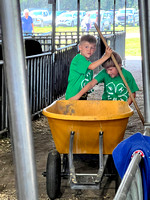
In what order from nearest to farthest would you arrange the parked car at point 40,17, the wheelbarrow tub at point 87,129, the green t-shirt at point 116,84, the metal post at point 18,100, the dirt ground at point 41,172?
the metal post at point 18,100
the wheelbarrow tub at point 87,129
the dirt ground at point 41,172
the green t-shirt at point 116,84
the parked car at point 40,17

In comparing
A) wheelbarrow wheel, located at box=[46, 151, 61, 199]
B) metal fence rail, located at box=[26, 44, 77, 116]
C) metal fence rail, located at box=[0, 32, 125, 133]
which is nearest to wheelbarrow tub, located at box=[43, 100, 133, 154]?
wheelbarrow wheel, located at box=[46, 151, 61, 199]

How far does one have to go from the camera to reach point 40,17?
15.6 m

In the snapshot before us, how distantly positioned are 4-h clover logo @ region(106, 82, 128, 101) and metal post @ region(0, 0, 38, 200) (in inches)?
139

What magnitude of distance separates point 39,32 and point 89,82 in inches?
481

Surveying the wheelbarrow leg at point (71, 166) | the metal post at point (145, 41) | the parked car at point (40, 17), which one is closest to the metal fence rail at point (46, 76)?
the wheelbarrow leg at point (71, 166)

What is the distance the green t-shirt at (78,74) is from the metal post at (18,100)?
11.6ft

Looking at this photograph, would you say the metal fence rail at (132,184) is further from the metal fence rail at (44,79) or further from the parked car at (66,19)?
the parked car at (66,19)

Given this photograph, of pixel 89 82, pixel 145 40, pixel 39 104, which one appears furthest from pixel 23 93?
pixel 39 104

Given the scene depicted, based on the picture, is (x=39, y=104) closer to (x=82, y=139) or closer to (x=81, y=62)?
(x=81, y=62)

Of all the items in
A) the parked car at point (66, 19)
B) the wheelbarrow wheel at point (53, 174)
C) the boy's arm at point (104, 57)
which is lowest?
the wheelbarrow wheel at point (53, 174)

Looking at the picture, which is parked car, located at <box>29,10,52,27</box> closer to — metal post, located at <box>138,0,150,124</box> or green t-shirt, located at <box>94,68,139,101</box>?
green t-shirt, located at <box>94,68,139,101</box>

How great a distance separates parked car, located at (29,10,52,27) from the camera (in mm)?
15058

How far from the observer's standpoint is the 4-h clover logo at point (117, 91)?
163 inches

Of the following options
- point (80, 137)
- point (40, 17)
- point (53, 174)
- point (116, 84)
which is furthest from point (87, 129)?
point (40, 17)
